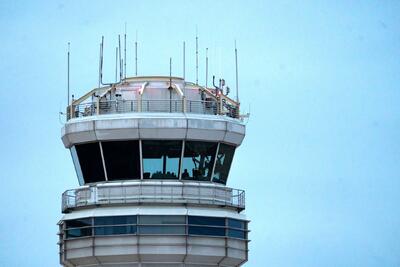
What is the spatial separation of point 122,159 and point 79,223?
14.9 ft

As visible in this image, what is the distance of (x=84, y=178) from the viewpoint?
366ft

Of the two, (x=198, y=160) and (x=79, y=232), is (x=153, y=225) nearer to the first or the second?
(x=79, y=232)

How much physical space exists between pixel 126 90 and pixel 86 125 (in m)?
3.18

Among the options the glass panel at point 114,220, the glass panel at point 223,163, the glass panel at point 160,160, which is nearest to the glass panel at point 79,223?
the glass panel at point 114,220

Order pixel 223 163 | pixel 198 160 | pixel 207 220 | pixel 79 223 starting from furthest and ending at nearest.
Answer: pixel 223 163
pixel 198 160
pixel 79 223
pixel 207 220

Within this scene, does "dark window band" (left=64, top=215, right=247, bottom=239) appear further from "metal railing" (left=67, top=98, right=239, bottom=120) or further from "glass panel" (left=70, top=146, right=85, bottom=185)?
"metal railing" (left=67, top=98, right=239, bottom=120)

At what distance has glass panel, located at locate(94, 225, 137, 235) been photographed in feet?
356

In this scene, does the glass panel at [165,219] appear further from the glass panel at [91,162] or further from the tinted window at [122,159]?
the glass panel at [91,162]

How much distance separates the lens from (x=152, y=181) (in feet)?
360

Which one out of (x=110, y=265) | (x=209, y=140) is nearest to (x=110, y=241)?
(x=110, y=265)

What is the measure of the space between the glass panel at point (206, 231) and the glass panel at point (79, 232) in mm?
5987

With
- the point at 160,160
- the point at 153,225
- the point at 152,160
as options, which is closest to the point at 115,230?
the point at 153,225

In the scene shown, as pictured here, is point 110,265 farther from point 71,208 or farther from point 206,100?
point 206,100

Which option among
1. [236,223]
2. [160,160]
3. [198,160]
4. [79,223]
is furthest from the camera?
[236,223]
